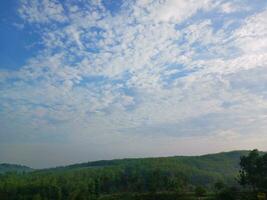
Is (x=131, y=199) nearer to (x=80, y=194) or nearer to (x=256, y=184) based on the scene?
(x=80, y=194)

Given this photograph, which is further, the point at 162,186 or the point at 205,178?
the point at 205,178

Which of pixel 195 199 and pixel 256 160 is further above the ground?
pixel 256 160

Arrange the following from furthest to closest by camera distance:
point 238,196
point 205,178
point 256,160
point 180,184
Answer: point 205,178 < point 180,184 < point 256,160 < point 238,196

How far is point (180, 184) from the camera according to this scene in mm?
141625

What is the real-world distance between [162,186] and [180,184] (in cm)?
808

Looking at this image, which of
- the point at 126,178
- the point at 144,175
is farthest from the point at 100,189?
the point at 144,175

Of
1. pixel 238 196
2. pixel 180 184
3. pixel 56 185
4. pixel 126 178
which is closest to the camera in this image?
pixel 238 196

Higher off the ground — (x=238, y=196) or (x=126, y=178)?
(x=126, y=178)

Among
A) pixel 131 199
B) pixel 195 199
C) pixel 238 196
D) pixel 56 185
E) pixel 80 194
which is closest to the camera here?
pixel 238 196

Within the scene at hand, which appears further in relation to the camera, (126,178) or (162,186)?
(126,178)

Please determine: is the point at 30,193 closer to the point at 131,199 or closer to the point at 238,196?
the point at 131,199

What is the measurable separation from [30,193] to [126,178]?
48.8 m

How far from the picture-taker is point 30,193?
149 m

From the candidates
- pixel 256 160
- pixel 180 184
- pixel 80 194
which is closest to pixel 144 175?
pixel 180 184
